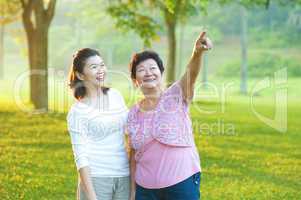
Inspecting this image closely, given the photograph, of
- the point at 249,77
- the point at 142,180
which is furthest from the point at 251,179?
the point at 249,77

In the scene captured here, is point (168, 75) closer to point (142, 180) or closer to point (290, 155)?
point (290, 155)

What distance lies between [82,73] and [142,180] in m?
0.90

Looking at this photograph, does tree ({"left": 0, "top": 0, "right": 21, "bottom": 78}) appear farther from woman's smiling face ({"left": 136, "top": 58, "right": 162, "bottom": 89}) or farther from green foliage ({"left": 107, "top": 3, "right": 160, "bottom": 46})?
woman's smiling face ({"left": 136, "top": 58, "right": 162, "bottom": 89})

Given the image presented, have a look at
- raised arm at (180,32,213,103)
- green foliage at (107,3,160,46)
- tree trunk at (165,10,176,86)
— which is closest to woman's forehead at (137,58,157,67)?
raised arm at (180,32,213,103)

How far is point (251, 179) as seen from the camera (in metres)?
10.0

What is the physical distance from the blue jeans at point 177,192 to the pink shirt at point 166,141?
35 millimetres

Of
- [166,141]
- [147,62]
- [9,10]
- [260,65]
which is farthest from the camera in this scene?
[260,65]

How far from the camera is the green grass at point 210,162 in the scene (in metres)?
8.97

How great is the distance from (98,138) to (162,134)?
47cm

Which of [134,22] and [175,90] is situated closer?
[175,90]

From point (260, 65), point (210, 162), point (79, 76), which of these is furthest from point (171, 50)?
point (260, 65)

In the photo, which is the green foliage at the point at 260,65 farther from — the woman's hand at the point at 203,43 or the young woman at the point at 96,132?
the woman's hand at the point at 203,43

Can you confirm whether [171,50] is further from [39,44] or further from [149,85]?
[149,85]

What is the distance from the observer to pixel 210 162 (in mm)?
11680
